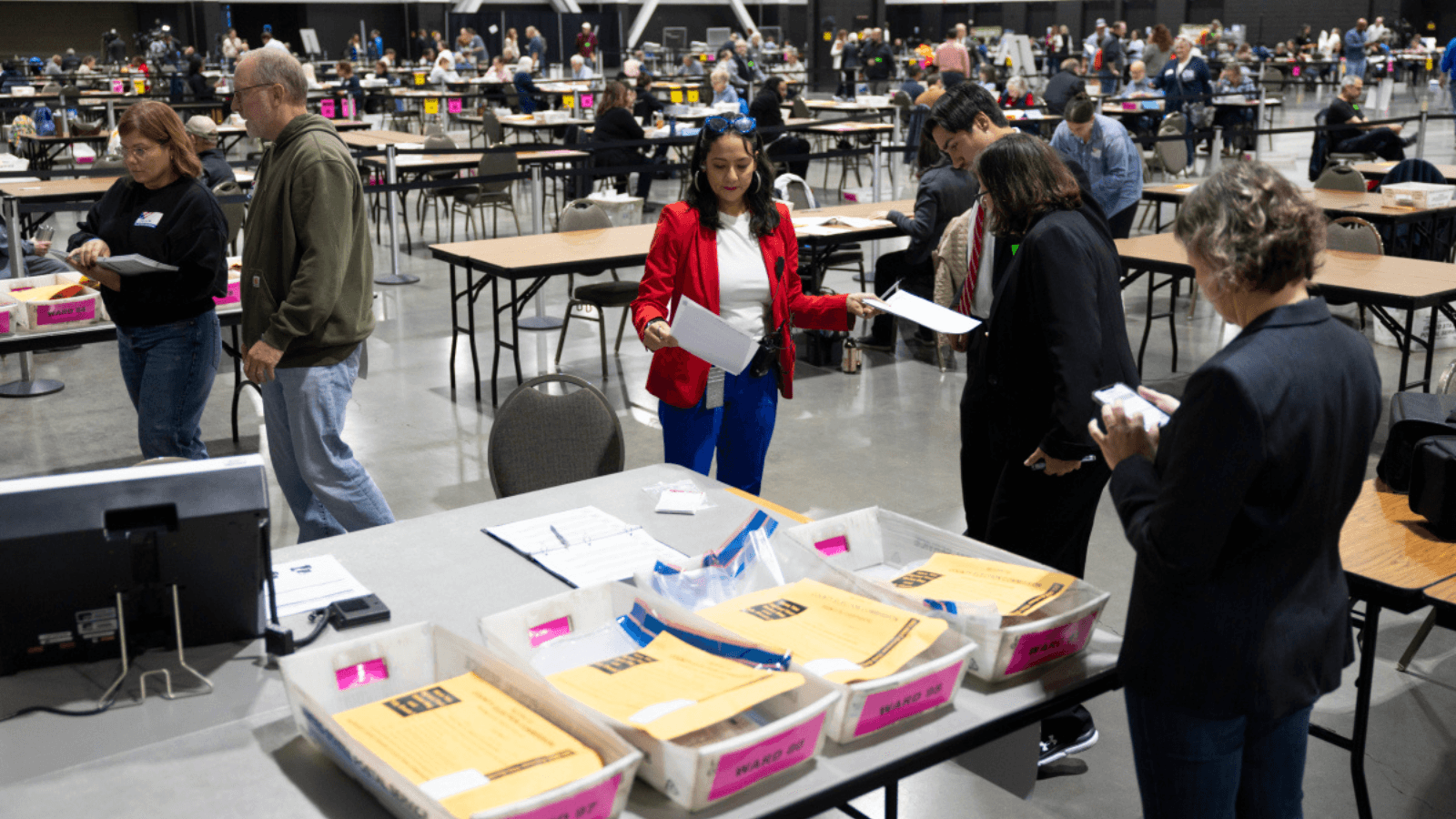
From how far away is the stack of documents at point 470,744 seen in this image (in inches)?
54.9

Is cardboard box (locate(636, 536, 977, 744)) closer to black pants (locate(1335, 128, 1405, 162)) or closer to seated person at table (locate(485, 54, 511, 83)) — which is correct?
black pants (locate(1335, 128, 1405, 162))

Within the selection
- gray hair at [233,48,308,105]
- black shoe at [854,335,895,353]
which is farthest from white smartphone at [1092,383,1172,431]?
black shoe at [854,335,895,353]

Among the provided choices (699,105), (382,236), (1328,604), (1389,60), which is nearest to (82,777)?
(1328,604)

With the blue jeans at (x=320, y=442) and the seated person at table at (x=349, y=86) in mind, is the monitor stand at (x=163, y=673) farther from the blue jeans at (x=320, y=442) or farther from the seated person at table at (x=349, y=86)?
the seated person at table at (x=349, y=86)

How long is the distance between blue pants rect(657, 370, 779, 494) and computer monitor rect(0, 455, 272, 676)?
1465 millimetres

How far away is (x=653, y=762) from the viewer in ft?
4.89

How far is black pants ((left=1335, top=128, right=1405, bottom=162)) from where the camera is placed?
33.2ft

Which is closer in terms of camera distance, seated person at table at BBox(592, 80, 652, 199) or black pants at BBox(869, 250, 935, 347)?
black pants at BBox(869, 250, 935, 347)

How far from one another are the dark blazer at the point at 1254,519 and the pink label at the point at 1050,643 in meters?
0.14

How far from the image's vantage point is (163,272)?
3.73 metres

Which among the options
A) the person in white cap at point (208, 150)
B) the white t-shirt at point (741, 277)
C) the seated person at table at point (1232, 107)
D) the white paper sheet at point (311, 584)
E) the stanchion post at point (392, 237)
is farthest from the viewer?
the seated person at table at point (1232, 107)

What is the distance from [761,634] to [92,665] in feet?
3.51

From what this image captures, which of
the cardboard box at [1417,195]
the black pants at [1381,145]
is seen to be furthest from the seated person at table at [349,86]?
the cardboard box at [1417,195]

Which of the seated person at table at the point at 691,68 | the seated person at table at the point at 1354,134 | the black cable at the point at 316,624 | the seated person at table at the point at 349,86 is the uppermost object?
the seated person at table at the point at 691,68
